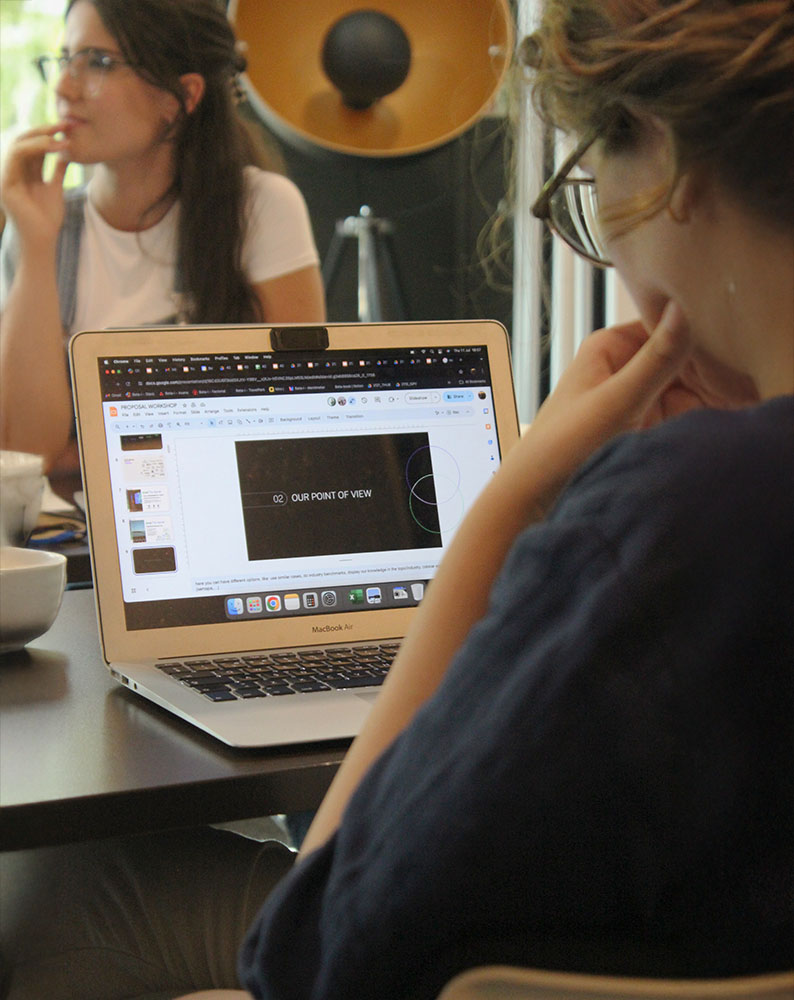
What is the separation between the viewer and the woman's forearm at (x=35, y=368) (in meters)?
2.14

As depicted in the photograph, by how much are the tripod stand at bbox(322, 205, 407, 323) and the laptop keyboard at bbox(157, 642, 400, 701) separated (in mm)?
2301

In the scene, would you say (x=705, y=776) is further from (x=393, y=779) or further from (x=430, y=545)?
(x=430, y=545)

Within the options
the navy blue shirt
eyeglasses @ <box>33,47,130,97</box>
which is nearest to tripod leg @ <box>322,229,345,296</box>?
eyeglasses @ <box>33,47,130,97</box>

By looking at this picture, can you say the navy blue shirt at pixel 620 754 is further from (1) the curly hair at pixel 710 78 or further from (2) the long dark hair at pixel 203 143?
(2) the long dark hair at pixel 203 143

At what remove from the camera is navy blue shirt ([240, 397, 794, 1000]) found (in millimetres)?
429

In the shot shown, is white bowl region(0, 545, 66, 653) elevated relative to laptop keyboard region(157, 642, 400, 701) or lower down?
elevated

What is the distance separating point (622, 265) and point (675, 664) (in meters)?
0.27

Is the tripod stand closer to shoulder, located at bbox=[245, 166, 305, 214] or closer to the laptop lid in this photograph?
shoulder, located at bbox=[245, 166, 305, 214]

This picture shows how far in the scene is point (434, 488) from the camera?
42.1 inches

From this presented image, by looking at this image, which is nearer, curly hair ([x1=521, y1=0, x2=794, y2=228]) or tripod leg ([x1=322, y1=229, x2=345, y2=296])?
curly hair ([x1=521, y1=0, x2=794, y2=228])

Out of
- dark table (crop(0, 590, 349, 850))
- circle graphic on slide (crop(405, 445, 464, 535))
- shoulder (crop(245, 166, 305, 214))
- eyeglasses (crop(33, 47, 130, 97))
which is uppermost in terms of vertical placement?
eyeglasses (crop(33, 47, 130, 97))

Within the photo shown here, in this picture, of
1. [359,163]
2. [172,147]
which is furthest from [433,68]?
[172,147]

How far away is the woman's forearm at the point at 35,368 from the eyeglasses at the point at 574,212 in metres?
1.54

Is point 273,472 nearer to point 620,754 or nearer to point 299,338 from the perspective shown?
point 299,338
